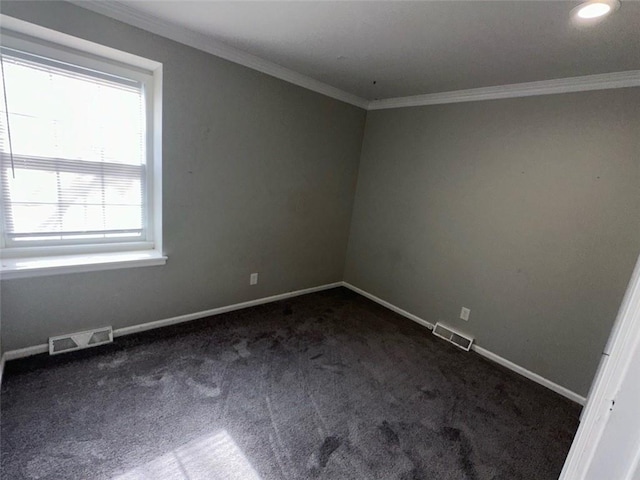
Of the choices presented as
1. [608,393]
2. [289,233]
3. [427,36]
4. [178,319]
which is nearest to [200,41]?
[427,36]

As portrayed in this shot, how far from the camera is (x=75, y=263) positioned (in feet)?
6.67

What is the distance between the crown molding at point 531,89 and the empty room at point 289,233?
1 centimetres

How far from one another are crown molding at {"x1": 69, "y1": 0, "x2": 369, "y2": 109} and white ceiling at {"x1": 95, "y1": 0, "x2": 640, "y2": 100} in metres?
0.05

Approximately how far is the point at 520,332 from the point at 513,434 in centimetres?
91

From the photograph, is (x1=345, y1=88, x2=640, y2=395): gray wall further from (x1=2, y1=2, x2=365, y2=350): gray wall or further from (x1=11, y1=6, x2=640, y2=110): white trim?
(x1=2, y1=2, x2=365, y2=350): gray wall

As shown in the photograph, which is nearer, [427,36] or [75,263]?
[427,36]

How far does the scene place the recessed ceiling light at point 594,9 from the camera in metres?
1.30

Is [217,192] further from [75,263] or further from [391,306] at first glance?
[391,306]

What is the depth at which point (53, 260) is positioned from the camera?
79.7 inches

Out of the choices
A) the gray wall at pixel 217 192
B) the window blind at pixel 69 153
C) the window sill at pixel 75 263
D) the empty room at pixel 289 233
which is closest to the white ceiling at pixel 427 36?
the empty room at pixel 289 233

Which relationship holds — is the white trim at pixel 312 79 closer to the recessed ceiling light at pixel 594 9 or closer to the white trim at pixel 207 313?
the recessed ceiling light at pixel 594 9

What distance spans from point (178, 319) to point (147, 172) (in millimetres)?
1281

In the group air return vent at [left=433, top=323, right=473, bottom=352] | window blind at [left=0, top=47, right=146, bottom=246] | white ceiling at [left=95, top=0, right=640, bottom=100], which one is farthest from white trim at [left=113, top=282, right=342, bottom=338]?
white ceiling at [left=95, top=0, right=640, bottom=100]

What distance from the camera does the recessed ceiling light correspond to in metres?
1.30
